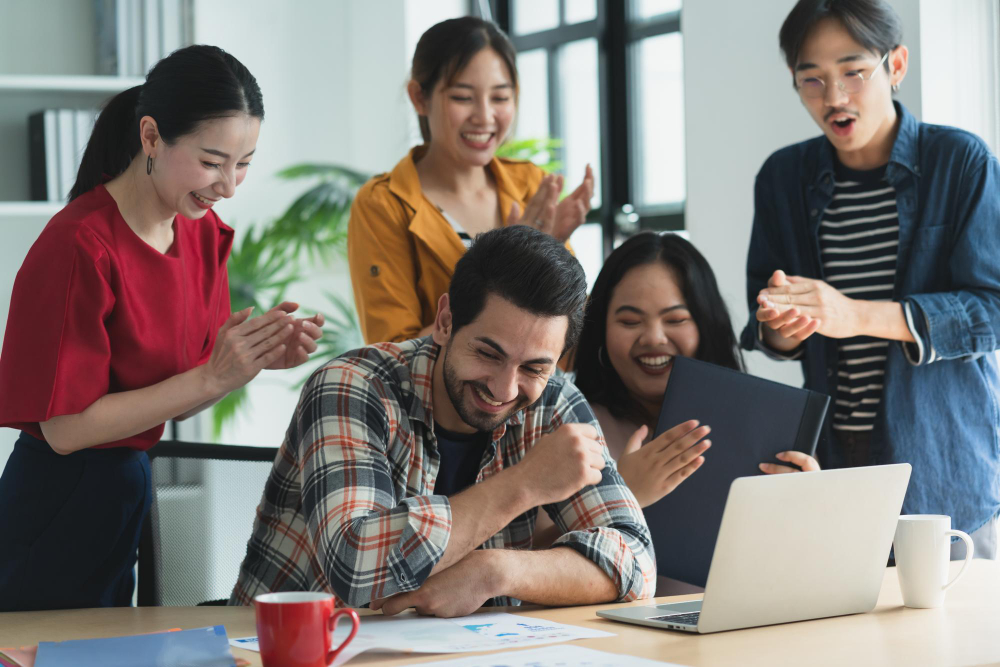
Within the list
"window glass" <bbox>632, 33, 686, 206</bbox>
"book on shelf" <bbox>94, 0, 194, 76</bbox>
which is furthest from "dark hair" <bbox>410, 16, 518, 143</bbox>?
"window glass" <bbox>632, 33, 686, 206</bbox>

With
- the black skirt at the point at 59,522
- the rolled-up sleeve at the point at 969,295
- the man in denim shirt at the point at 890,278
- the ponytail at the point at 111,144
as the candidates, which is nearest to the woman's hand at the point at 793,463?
the man in denim shirt at the point at 890,278

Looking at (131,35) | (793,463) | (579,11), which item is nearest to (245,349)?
(793,463)

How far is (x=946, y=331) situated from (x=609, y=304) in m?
0.70

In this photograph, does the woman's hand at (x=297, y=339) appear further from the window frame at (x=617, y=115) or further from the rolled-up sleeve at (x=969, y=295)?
the window frame at (x=617, y=115)

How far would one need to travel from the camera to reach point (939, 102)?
2.78 meters

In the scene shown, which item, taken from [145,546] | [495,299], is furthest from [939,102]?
[145,546]

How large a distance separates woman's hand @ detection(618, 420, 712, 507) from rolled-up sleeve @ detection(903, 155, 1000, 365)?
18.5 inches

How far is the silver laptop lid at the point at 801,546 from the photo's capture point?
130 centimetres

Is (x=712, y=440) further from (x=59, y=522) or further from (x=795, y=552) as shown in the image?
(x=59, y=522)

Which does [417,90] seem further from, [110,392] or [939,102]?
[939,102]

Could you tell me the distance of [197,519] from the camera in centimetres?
185

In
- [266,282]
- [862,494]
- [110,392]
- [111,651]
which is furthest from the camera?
[266,282]

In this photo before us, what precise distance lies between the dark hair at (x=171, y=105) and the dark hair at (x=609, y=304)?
0.90 metres

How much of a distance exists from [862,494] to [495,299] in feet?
1.96
